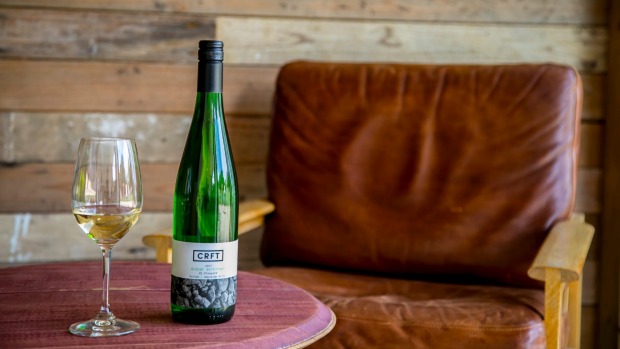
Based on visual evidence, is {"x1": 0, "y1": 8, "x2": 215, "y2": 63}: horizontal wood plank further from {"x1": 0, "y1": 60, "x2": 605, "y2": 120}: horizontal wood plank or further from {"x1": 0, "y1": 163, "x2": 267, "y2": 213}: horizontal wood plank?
{"x1": 0, "y1": 163, "x2": 267, "y2": 213}: horizontal wood plank

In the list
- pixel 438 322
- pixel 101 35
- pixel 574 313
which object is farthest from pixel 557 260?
pixel 101 35

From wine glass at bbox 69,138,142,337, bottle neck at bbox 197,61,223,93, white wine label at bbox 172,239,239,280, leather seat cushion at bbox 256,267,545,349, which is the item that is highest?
bottle neck at bbox 197,61,223,93

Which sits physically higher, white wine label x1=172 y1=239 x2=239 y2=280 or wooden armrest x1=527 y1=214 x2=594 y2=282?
white wine label x1=172 y1=239 x2=239 y2=280

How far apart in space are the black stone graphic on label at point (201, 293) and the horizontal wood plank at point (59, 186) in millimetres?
1175

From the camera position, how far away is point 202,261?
3.19ft

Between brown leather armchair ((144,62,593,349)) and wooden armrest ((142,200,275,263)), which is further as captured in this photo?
brown leather armchair ((144,62,593,349))

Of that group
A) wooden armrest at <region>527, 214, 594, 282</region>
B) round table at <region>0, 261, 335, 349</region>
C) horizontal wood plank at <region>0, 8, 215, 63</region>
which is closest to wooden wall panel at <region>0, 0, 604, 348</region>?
horizontal wood plank at <region>0, 8, 215, 63</region>

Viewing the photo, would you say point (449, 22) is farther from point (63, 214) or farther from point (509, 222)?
point (63, 214)

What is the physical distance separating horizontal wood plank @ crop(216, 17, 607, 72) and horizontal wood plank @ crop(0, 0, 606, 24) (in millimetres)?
22

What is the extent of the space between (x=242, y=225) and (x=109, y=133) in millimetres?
534

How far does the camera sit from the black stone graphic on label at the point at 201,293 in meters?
0.97

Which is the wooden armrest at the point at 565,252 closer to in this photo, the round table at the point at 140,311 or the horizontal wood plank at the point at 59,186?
the round table at the point at 140,311

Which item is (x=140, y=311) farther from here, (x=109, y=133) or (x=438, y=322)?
(x=109, y=133)

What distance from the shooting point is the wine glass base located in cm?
93
